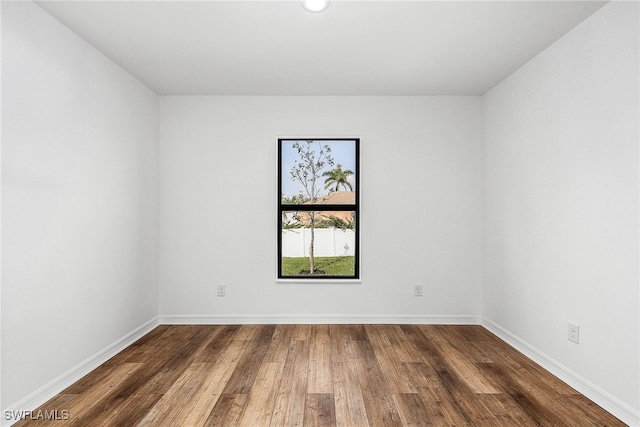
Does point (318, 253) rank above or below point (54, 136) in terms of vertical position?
below

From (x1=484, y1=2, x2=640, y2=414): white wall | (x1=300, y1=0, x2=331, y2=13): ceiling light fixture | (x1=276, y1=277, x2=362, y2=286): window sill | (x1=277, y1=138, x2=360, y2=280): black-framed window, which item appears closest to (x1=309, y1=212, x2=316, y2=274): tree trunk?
(x1=277, y1=138, x2=360, y2=280): black-framed window

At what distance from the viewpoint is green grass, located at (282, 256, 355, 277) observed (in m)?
4.44

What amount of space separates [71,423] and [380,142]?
3.52 metres

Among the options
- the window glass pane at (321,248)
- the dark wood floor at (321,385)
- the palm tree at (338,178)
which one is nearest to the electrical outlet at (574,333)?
the dark wood floor at (321,385)

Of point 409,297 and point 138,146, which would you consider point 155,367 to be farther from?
point 409,297

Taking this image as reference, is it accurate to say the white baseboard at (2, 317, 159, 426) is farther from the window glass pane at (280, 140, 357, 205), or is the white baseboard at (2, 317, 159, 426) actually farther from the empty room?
the window glass pane at (280, 140, 357, 205)

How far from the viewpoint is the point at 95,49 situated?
3.06 metres

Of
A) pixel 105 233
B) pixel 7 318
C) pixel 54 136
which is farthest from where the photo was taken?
pixel 105 233

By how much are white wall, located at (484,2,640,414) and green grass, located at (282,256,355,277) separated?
1.59 metres

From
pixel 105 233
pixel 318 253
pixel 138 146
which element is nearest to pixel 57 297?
pixel 105 233

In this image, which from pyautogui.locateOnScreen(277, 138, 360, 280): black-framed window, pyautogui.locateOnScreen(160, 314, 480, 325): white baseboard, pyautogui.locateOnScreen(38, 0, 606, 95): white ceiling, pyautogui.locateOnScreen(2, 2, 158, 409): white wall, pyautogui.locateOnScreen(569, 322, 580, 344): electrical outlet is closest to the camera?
pyautogui.locateOnScreen(2, 2, 158, 409): white wall

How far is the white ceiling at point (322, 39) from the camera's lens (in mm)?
2457

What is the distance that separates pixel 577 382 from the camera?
2670mm

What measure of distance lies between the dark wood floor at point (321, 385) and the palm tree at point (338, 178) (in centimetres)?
161
